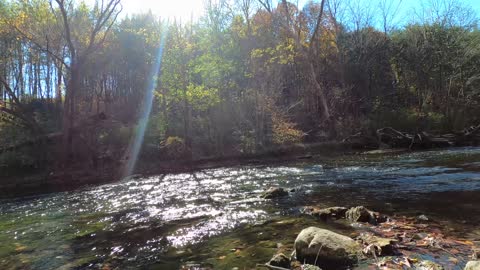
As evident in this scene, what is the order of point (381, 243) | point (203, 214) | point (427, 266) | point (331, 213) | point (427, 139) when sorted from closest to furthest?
point (427, 266)
point (381, 243)
point (331, 213)
point (203, 214)
point (427, 139)

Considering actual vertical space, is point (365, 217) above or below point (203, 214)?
above

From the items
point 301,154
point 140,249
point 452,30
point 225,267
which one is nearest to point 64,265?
point 140,249

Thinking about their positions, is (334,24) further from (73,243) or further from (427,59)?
(73,243)

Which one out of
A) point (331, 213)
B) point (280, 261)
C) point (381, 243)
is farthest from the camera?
point (331, 213)

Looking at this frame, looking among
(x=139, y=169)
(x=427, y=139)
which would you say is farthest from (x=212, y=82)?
(x=427, y=139)

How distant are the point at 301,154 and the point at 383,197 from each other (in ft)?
53.6

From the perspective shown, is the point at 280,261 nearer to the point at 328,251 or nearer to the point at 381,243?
the point at 328,251

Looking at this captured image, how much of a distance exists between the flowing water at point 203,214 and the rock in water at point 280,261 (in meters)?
0.39

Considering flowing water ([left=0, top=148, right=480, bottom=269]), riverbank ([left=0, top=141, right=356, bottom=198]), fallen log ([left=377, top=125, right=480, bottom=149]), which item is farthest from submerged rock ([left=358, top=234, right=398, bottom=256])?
fallen log ([left=377, top=125, right=480, bottom=149])

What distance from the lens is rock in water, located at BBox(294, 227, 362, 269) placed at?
5496 millimetres

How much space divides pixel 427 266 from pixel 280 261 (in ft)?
6.72

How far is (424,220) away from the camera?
7.60m

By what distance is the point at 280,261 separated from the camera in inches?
219

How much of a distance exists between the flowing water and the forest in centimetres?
1079
